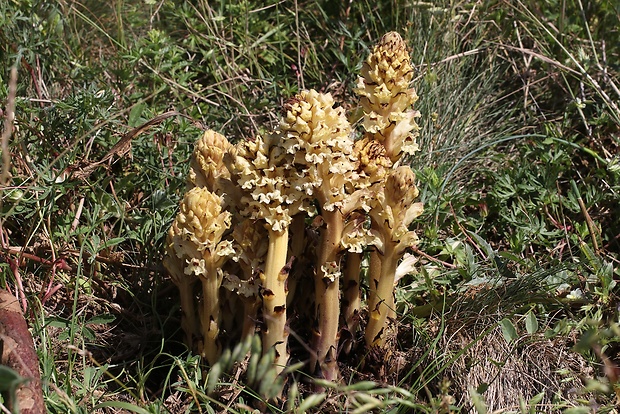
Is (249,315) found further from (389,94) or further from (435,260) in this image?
(435,260)

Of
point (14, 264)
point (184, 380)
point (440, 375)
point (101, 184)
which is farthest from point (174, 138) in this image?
point (440, 375)

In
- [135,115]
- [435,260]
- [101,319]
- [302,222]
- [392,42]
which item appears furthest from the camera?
[135,115]

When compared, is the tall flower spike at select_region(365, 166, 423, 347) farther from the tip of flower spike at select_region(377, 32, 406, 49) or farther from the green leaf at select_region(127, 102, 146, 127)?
the green leaf at select_region(127, 102, 146, 127)

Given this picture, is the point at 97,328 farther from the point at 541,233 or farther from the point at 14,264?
the point at 541,233

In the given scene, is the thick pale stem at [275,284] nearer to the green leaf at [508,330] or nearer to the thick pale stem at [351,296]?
the thick pale stem at [351,296]

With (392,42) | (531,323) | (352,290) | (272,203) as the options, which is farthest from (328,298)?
(392,42)

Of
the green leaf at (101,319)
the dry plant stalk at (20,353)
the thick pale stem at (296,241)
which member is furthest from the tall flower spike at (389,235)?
the dry plant stalk at (20,353)

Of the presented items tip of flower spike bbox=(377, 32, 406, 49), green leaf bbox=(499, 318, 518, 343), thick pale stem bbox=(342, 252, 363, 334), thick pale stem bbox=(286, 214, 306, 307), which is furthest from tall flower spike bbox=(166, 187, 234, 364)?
green leaf bbox=(499, 318, 518, 343)
